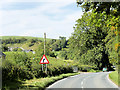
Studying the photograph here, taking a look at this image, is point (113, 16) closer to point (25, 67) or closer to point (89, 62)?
point (25, 67)

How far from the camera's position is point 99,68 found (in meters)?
64.2

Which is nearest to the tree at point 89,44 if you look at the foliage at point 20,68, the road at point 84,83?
the foliage at point 20,68

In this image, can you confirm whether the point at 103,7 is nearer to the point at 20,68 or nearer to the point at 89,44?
the point at 20,68

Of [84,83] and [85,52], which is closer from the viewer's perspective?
[84,83]

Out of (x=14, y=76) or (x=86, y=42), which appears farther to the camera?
(x=86, y=42)

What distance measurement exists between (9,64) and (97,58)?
40786 mm

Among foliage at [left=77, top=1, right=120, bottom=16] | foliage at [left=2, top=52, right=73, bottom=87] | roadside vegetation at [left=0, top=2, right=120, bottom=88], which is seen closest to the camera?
foliage at [left=77, top=1, right=120, bottom=16]

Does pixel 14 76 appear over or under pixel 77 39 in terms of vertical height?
under

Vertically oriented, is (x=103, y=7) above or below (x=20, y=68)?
above

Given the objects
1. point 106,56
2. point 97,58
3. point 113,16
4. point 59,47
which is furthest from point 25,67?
point 59,47

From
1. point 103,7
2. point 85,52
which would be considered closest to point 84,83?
point 103,7

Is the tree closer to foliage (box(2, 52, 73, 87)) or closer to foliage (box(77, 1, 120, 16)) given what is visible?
foliage (box(2, 52, 73, 87))

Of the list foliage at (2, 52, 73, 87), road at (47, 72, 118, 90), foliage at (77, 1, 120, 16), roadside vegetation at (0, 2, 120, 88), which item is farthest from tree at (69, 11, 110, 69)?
foliage at (77, 1, 120, 16)

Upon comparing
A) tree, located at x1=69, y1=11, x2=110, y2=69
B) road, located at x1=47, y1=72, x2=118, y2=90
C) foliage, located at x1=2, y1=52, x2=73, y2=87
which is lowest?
road, located at x1=47, y1=72, x2=118, y2=90
